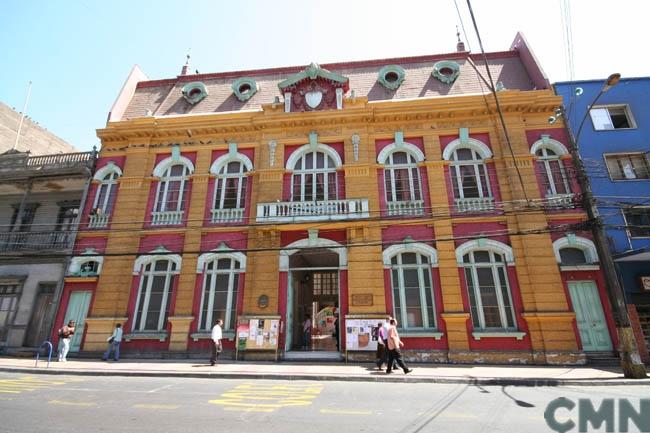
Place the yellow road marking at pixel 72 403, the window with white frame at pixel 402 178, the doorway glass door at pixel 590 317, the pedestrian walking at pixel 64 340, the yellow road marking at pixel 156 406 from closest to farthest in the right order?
the yellow road marking at pixel 156 406
the yellow road marking at pixel 72 403
the doorway glass door at pixel 590 317
the pedestrian walking at pixel 64 340
the window with white frame at pixel 402 178

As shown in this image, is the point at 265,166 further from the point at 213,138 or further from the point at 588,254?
the point at 588,254

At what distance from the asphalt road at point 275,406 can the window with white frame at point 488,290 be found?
4164 millimetres

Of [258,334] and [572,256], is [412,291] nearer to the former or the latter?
[258,334]

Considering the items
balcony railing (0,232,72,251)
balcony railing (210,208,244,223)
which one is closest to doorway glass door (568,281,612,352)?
balcony railing (210,208,244,223)

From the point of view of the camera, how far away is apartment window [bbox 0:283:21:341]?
50.8 feet

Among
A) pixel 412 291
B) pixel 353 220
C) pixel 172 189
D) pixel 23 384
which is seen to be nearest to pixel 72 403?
pixel 23 384

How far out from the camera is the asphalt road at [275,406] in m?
5.66

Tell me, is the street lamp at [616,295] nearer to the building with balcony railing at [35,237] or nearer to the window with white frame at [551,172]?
the window with white frame at [551,172]

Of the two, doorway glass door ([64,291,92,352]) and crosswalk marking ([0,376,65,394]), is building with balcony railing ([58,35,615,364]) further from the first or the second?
crosswalk marking ([0,376,65,394])

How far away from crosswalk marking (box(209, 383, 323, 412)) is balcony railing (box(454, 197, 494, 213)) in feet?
32.5

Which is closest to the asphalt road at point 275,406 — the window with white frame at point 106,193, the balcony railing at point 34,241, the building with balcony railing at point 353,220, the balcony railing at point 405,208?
the building with balcony railing at point 353,220

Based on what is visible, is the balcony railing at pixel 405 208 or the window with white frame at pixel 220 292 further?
the balcony railing at pixel 405 208

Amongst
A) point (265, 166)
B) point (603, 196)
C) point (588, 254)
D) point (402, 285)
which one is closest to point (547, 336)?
point (588, 254)

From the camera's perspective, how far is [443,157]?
15.2 metres
